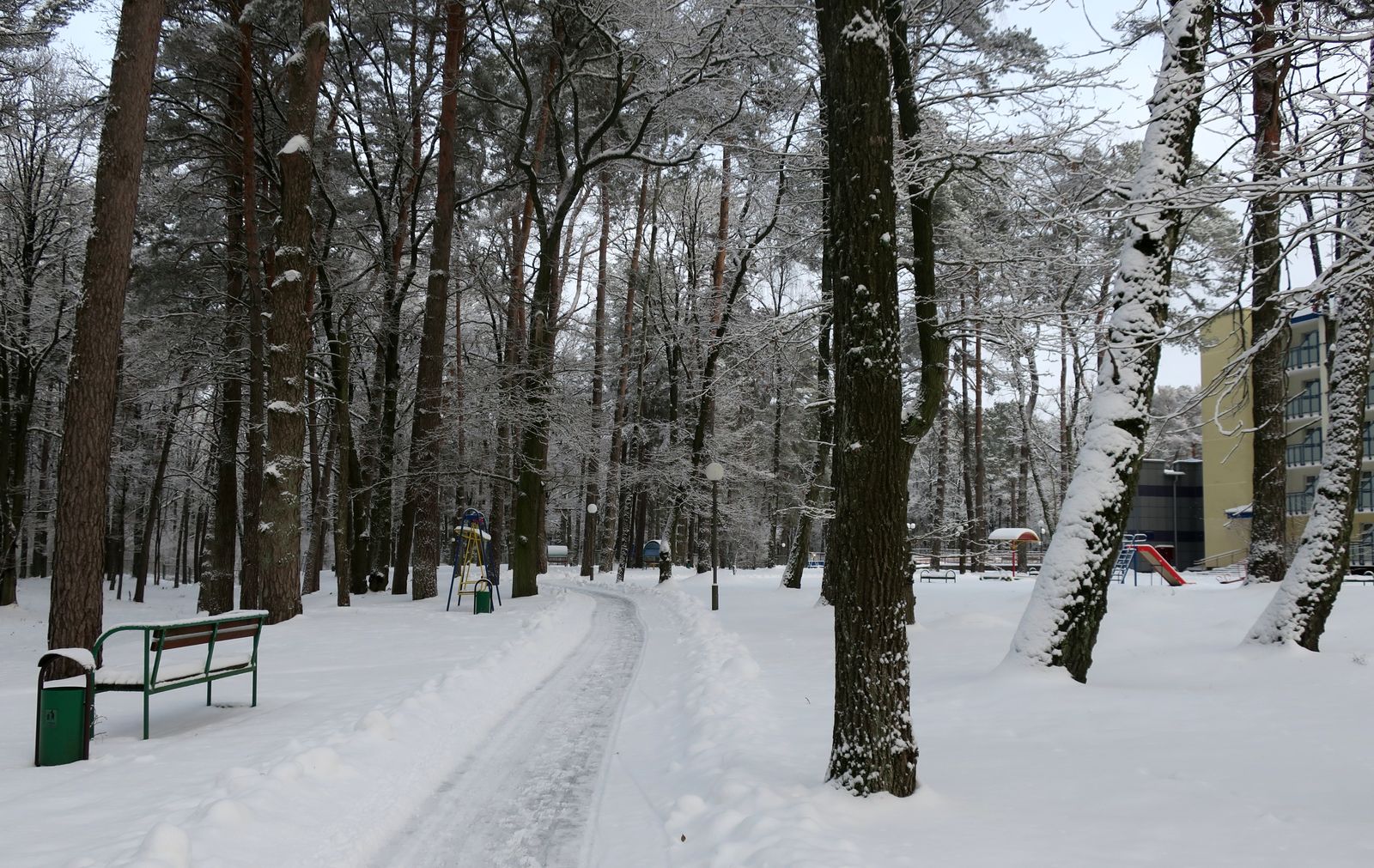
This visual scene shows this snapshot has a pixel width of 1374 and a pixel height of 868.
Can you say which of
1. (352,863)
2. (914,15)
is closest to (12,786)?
(352,863)

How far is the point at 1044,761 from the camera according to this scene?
5.40 m

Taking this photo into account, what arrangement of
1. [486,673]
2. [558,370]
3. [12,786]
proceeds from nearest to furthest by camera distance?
[12,786]
[486,673]
[558,370]

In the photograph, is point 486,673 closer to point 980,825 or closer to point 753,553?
point 980,825

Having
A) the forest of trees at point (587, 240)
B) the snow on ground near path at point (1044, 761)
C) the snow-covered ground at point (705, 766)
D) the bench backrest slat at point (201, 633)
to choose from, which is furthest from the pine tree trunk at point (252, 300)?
the snow on ground near path at point (1044, 761)

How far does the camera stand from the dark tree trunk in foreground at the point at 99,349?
8.08m

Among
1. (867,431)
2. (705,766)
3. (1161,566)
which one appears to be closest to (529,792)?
(705,766)

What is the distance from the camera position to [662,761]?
620cm

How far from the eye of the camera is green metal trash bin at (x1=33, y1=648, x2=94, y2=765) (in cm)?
564

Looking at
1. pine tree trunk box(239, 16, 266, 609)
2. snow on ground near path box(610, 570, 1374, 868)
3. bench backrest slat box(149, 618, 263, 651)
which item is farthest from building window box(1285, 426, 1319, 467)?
bench backrest slat box(149, 618, 263, 651)

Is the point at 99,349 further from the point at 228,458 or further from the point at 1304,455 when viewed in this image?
the point at 1304,455

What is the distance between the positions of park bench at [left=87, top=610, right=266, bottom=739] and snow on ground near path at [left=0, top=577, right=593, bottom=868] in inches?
15.0

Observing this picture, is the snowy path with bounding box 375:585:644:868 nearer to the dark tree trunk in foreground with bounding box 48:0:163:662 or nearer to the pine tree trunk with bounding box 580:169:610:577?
the dark tree trunk in foreground with bounding box 48:0:163:662

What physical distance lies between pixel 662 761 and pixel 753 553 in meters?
47.5

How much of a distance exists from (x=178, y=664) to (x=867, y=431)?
6.21m
